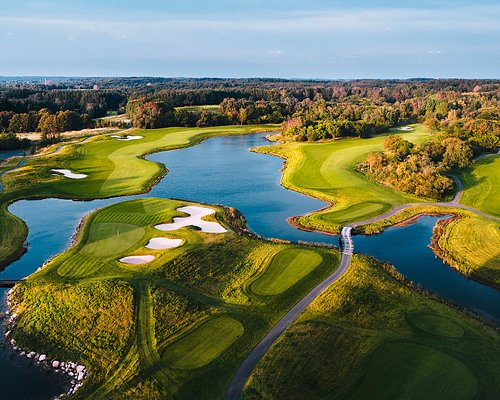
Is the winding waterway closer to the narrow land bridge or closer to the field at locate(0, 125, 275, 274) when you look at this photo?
the field at locate(0, 125, 275, 274)

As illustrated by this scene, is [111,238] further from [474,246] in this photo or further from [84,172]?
[474,246]

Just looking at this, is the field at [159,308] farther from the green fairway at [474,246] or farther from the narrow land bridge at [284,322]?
the green fairway at [474,246]

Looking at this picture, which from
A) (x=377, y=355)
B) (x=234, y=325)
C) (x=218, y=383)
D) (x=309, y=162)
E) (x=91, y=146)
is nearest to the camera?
(x=218, y=383)

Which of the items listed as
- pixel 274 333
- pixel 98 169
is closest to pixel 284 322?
pixel 274 333

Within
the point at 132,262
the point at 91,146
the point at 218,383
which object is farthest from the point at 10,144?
the point at 218,383

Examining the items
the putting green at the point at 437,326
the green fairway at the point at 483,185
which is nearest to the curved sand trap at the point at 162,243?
the putting green at the point at 437,326

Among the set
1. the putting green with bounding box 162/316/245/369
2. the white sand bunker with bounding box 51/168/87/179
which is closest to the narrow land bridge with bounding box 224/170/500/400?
the putting green with bounding box 162/316/245/369

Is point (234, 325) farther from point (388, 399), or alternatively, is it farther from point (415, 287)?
point (415, 287)
